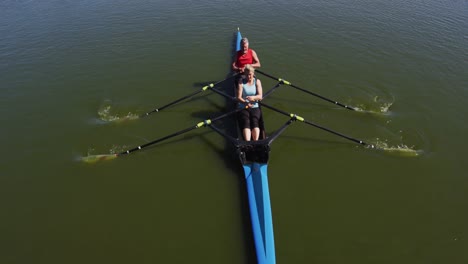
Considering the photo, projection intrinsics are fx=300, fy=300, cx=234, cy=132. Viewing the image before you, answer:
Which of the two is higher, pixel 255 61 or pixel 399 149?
pixel 255 61

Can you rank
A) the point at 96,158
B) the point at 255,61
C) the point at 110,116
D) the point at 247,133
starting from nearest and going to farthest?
the point at 247,133
the point at 96,158
the point at 110,116
the point at 255,61

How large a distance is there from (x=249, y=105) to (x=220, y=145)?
1555 mm

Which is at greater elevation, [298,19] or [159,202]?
[298,19]

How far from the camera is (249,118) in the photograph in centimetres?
916

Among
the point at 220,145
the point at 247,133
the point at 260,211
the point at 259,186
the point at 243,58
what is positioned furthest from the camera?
the point at 243,58

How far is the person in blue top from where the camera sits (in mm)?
8797

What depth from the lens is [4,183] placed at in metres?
8.34

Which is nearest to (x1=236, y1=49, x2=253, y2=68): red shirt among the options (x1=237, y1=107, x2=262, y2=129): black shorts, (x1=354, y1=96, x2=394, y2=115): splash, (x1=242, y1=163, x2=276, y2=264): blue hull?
(x1=237, y1=107, x2=262, y2=129): black shorts

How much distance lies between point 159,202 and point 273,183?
3.08 metres

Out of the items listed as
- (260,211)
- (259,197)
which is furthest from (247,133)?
(260,211)

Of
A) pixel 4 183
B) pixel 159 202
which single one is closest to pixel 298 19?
pixel 159 202

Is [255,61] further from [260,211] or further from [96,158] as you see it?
[96,158]

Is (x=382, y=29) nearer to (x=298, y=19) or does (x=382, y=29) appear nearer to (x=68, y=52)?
(x=298, y=19)

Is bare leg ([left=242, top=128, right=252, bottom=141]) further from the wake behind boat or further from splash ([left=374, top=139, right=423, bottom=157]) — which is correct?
splash ([left=374, top=139, right=423, bottom=157])
